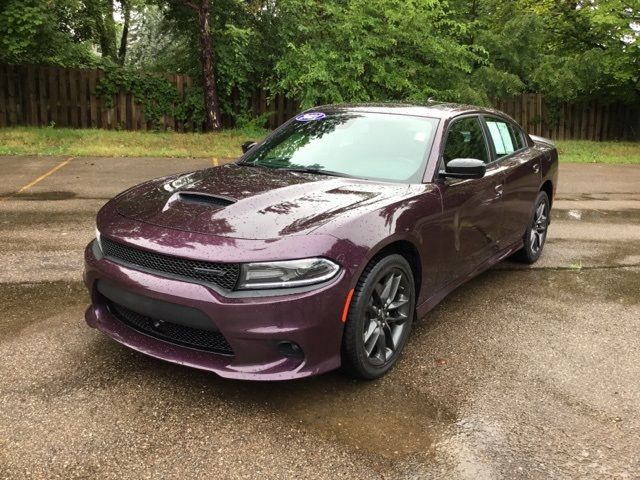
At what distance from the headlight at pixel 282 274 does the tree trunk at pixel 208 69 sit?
556 inches

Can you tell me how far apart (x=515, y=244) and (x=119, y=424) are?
3837 mm

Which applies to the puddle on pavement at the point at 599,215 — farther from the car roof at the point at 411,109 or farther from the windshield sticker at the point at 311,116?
the windshield sticker at the point at 311,116

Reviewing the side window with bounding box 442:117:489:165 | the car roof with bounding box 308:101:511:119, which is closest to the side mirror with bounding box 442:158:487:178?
the side window with bounding box 442:117:489:165

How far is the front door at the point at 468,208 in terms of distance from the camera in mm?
4094

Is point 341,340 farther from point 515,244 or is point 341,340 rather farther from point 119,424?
point 515,244

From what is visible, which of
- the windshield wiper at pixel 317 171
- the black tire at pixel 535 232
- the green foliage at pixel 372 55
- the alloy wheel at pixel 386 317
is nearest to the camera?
the alloy wheel at pixel 386 317

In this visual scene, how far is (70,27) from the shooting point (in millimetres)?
22219

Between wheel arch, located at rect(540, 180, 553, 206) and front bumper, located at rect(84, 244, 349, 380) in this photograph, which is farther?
wheel arch, located at rect(540, 180, 553, 206)

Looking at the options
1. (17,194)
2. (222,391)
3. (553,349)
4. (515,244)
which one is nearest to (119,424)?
(222,391)

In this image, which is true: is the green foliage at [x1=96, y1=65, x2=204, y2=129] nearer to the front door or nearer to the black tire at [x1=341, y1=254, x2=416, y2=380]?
the front door

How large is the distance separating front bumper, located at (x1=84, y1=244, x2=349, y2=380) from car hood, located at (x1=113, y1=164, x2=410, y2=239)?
327 millimetres

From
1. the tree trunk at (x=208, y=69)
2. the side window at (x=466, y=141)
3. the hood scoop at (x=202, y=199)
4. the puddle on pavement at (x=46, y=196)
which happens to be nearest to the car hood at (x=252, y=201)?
the hood scoop at (x=202, y=199)

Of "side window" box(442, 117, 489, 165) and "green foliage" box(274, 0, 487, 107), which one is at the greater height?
"green foliage" box(274, 0, 487, 107)

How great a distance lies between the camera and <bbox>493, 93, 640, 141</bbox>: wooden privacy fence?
19.6 meters
